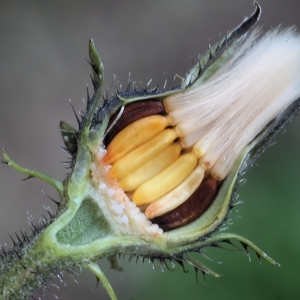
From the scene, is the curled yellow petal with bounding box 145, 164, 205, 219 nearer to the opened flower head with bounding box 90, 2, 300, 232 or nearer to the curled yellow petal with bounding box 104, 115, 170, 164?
the opened flower head with bounding box 90, 2, 300, 232

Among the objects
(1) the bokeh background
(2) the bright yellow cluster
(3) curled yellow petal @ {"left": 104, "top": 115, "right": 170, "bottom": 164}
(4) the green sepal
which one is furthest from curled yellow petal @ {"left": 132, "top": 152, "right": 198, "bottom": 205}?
(1) the bokeh background

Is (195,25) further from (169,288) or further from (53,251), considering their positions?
(53,251)

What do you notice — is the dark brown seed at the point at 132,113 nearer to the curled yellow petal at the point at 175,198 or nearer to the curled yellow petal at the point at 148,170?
the curled yellow petal at the point at 148,170

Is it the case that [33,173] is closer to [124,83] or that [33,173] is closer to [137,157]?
[137,157]

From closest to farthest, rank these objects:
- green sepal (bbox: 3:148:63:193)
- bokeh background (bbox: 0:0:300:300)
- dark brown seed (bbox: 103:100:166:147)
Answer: green sepal (bbox: 3:148:63:193)
dark brown seed (bbox: 103:100:166:147)
bokeh background (bbox: 0:0:300:300)

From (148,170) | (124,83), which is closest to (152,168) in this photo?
(148,170)
